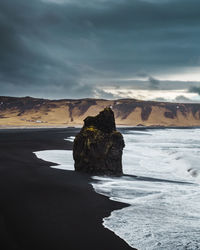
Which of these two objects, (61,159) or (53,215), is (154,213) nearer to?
(53,215)

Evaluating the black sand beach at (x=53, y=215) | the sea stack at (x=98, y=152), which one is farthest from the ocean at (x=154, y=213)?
the sea stack at (x=98, y=152)

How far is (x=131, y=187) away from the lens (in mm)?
15344

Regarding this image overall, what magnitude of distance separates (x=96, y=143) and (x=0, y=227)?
1151 cm

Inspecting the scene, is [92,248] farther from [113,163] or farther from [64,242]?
[113,163]

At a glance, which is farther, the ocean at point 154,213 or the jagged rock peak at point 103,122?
the jagged rock peak at point 103,122

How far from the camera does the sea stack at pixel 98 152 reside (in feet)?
62.7

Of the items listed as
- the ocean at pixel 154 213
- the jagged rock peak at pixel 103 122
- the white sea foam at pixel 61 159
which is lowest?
the white sea foam at pixel 61 159

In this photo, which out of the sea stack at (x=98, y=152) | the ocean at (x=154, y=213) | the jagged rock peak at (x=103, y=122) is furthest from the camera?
the jagged rock peak at (x=103, y=122)

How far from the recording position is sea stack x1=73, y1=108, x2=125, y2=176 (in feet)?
62.7

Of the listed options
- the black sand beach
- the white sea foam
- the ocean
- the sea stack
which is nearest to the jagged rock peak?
the sea stack

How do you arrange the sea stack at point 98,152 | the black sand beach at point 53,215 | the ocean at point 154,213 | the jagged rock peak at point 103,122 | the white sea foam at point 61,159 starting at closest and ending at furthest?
1. the black sand beach at point 53,215
2. the ocean at point 154,213
3. the sea stack at point 98,152
4. the jagged rock peak at point 103,122
5. the white sea foam at point 61,159

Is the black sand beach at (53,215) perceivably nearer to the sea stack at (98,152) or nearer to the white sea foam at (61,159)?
the sea stack at (98,152)

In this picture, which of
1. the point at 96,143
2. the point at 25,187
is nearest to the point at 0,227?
the point at 25,187

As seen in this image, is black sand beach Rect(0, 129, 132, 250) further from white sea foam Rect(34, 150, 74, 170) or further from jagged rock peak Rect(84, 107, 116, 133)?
white sea foam Rect(34, 150, 74, 170)
